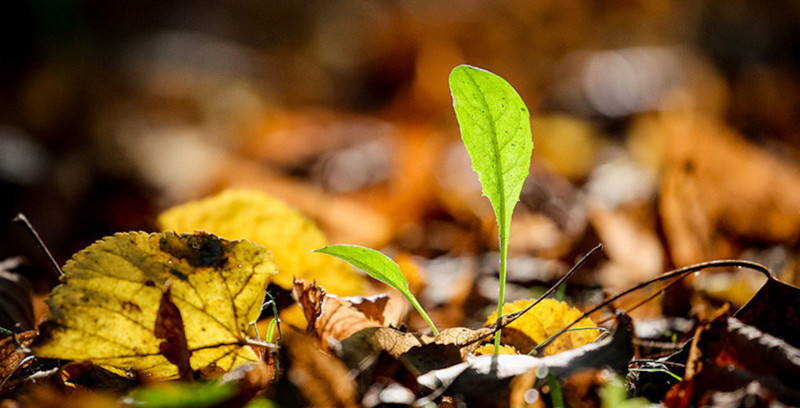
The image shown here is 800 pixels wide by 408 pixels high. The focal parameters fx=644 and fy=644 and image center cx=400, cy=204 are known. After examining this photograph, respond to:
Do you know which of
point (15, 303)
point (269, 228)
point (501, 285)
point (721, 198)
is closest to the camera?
point (501, 285)

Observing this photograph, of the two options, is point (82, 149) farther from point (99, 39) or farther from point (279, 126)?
point (99, 39)

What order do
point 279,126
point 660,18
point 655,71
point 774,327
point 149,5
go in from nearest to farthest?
point 774,327 < point 279,126 < point 655,71 < point 660,18 < point 149,5

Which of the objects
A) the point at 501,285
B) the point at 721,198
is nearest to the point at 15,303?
the point at 501,285

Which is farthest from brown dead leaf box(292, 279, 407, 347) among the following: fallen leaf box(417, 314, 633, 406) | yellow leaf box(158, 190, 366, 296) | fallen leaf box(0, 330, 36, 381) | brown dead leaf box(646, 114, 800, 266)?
brown dead leaf box(646, 114, 800, 266)

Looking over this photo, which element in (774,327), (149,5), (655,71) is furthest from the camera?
(149,5)

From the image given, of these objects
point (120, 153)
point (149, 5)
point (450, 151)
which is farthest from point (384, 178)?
point (149, 5)

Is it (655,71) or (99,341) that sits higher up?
(99,341)

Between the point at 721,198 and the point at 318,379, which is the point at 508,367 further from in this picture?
the point at 721,198
